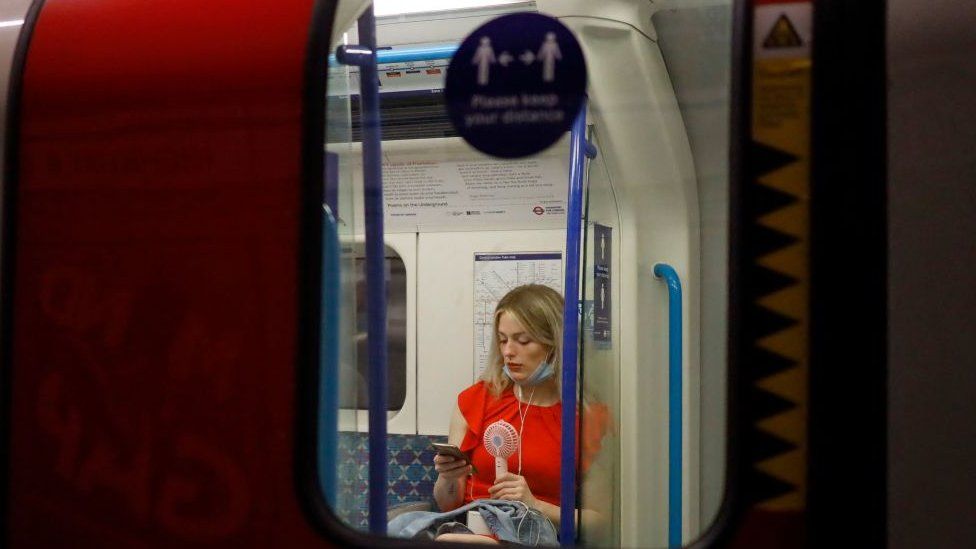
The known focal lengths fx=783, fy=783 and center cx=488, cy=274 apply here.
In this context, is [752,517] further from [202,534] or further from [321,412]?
[202,534]

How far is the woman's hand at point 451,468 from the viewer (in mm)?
3266

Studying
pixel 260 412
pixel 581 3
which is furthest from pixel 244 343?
pixel 581 3

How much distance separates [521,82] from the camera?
1.25 m

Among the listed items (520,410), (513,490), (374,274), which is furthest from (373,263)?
(520,410)

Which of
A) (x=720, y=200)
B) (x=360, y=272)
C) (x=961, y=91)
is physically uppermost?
(x=961, y=91)

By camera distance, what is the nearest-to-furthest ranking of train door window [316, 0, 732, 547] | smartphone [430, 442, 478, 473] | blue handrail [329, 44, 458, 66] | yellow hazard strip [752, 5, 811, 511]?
yellow hazard strip [752, 5, 811, 511] < train door window [316, 0, 732, 547] < blue handrail [329, 44, 458, 66] < smartphone [430, 442, 478, 473]

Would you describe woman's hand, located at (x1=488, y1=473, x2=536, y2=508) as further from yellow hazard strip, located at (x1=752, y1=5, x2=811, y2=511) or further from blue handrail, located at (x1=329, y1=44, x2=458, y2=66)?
yellow hazard strip, located at (x1=752, y1=5, x2=811, y2=511)

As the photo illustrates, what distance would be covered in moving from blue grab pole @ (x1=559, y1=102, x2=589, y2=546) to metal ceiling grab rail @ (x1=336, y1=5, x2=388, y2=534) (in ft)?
2.44

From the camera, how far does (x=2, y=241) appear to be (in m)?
1.41

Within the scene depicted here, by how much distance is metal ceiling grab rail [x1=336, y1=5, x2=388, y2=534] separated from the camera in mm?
1466

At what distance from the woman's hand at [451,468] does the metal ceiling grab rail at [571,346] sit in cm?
112

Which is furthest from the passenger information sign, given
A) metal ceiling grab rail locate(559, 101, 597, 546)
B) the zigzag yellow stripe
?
the zigzag yellow stripe

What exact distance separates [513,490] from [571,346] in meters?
1.01

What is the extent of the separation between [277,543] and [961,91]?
1.26 meters
